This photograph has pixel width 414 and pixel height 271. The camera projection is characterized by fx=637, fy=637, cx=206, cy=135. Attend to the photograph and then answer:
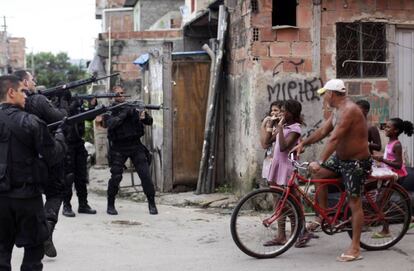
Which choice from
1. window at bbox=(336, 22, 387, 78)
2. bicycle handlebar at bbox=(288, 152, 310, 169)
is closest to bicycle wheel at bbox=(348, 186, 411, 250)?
bicycle handlebar at bbox=(288, 152, 310, 169)

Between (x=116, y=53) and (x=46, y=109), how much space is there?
10293mm

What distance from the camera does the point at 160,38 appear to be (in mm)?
16891

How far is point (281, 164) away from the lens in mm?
6648

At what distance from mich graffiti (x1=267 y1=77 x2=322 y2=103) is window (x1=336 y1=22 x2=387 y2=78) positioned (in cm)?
45

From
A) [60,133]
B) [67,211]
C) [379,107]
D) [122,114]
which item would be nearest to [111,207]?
[67,211]

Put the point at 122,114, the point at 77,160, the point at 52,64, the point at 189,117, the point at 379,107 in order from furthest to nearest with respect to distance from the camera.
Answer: the point at 52,64 → the point at 189,117 → the point at 379,107 → the point at 77,160 → the point at 122,114

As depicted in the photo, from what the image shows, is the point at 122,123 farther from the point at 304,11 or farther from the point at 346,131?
the point at 346,131

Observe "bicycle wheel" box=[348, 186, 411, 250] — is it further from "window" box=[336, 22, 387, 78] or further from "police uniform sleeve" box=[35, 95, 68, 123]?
"police uniform sleeve" box=[35, 95, 68, 123]

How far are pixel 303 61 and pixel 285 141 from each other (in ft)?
9.61

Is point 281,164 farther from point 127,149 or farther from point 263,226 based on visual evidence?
point 127,149

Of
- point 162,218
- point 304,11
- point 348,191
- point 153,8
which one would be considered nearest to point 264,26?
point 304,11

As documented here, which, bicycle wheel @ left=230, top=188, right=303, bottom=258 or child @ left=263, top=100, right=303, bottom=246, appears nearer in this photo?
bicycle wheel @ left=230, top=188, right=303, bottom=258

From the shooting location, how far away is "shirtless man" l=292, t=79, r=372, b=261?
6000 mm

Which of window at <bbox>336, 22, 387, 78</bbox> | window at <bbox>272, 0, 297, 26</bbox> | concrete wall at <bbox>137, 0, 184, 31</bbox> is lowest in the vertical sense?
window at <bbox>336, 22, 387, 78</bbox>
